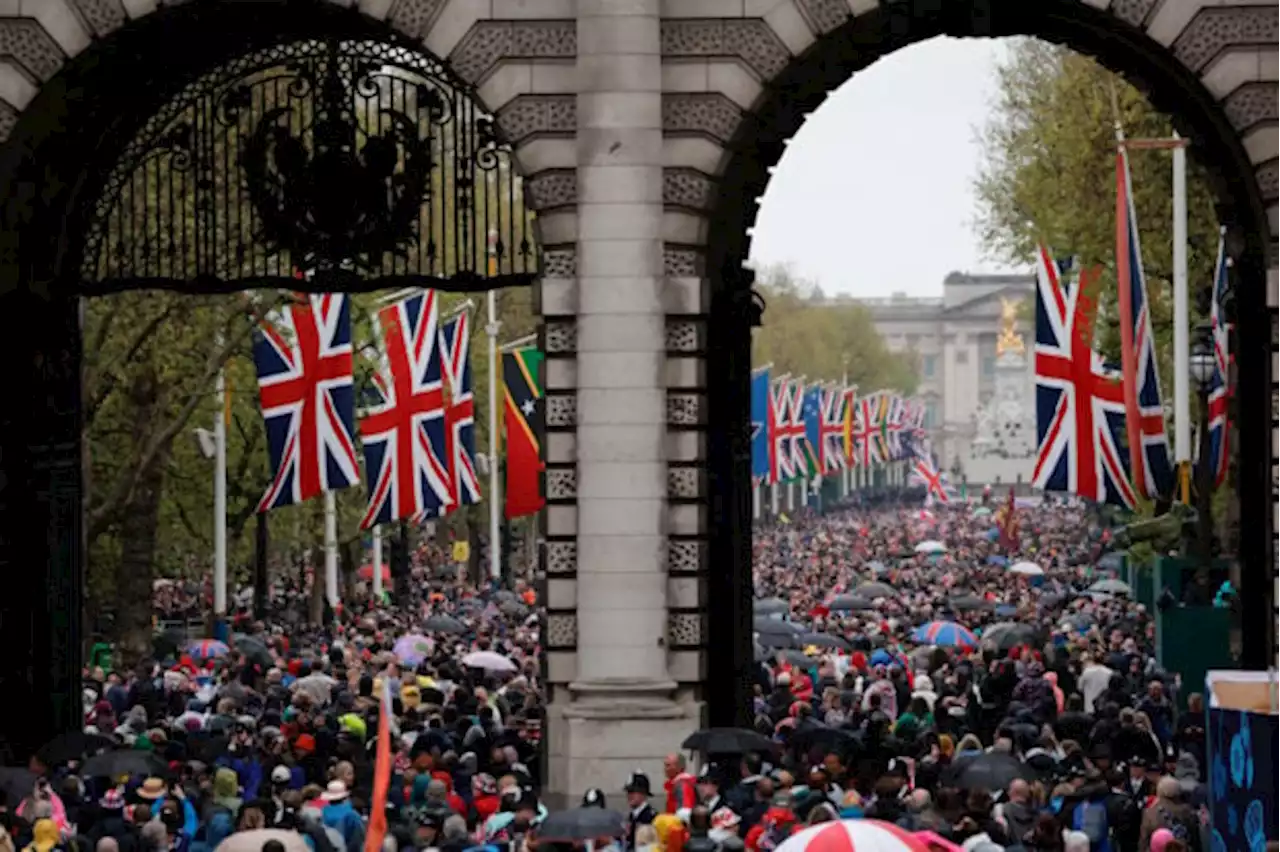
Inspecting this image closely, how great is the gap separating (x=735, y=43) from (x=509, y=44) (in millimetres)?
2530

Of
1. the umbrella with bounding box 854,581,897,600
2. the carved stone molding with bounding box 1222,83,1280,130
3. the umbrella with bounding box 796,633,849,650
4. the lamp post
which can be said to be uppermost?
the carved stone molding with bounding box 1222,83,1280,130

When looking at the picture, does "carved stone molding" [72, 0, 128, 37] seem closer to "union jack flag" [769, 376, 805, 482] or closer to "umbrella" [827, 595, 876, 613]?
"umbrella" [827, 595, 876, 613]

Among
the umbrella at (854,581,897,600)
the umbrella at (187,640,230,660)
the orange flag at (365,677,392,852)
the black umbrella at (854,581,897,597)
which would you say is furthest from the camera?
the black umbrella at (854,581,897,597)

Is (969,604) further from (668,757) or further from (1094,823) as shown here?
(1094,823)

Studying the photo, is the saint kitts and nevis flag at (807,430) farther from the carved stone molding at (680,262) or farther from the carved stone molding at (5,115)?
the carved stone molding at (5,115)

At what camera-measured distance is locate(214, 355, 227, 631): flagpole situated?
65.9 metres

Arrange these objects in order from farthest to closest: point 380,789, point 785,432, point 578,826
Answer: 1. point 785,432
2. point 578,826
3. point 380,789

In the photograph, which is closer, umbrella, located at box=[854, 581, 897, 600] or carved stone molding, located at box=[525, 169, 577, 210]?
carved stone molding, located at box=[525, 169, 577, 210]

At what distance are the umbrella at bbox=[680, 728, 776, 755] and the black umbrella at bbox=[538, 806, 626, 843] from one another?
20.8 feet

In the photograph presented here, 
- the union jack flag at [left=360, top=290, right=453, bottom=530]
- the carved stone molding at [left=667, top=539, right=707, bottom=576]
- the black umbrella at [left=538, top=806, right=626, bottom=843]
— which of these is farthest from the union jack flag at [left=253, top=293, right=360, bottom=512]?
the black umbrella at [left=538, top=806, right=626, bottom=843]

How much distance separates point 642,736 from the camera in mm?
38188

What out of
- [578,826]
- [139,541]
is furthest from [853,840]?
[139,541]

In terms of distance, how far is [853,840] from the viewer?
22.2 metres

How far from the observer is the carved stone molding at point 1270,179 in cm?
3734
